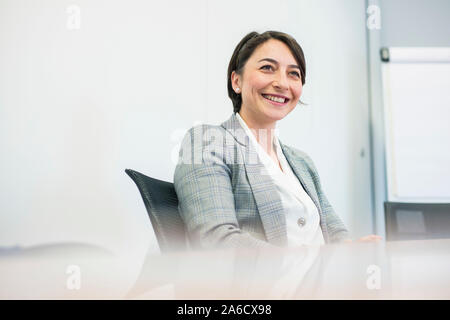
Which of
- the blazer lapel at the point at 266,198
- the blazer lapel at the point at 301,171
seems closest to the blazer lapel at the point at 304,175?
the blazer lapel at the point at 301,171

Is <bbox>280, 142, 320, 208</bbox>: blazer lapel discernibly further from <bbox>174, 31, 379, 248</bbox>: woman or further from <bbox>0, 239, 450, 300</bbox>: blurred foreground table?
<bbox>0, 239, 450, 300</bbox>: blurred foreground table

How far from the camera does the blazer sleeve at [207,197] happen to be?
59cm

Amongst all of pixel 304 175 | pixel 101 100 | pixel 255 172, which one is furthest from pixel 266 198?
pixel 101 100

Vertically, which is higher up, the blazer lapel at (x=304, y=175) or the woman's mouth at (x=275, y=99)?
the woman's mouth at (x=275, y=99)

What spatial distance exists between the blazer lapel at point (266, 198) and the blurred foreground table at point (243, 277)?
0.43 ft

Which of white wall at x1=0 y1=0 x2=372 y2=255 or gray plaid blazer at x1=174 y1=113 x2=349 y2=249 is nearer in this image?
gray plaid blazer at x1=174 y1=113 x2=349 y2=249

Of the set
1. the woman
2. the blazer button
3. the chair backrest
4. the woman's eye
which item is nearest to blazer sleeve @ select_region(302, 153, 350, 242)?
the woman

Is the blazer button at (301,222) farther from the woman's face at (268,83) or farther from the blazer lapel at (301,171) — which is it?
the woman's face at (268,83)

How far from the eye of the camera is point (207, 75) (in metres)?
1.03

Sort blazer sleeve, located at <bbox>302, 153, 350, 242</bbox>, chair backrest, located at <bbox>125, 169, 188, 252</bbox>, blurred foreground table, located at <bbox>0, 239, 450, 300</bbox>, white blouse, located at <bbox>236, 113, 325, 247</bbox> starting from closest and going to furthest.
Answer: blurred foreground table, located at <bbox>0, 239, 450, 300</bbox>
chair backrest, located at <bbox>125, 169, 188, 252</bbox>
white blouse, located at <bbox>236, 113, 325, 247</bbox>
blazer sleeve, located at <bbox>302, 153, 350, 242</bbox>

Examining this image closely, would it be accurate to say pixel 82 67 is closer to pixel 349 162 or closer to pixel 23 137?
pixel 23 137

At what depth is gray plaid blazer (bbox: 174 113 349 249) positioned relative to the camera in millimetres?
597
